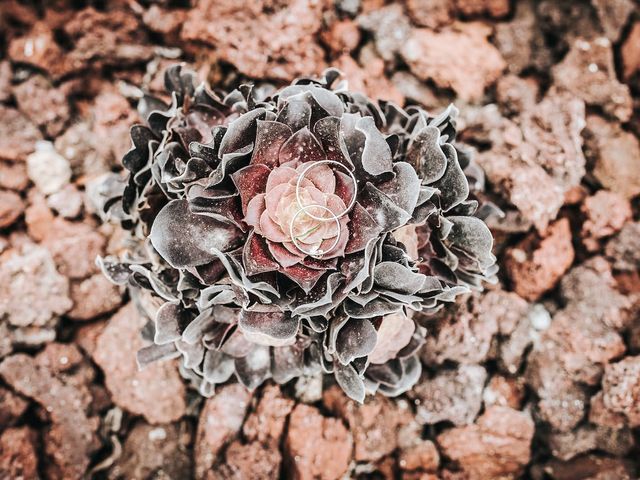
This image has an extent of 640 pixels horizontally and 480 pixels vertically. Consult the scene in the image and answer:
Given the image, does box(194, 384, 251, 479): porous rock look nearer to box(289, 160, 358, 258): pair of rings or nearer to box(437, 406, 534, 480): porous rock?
box(437, 406, 534, 480): porous rock

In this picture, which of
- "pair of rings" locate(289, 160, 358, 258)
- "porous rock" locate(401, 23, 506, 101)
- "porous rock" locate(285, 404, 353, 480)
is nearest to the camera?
"pair of rings" locate(289, 160, 358, 258)

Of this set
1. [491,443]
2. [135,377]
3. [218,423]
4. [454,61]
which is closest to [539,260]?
[491,443]

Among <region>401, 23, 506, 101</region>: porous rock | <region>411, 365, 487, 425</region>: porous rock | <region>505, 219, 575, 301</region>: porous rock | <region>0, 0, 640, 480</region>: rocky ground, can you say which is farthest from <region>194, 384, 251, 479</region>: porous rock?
<region>401, 23, 506, 101</region>: porous rock

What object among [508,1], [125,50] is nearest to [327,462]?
[125,50]

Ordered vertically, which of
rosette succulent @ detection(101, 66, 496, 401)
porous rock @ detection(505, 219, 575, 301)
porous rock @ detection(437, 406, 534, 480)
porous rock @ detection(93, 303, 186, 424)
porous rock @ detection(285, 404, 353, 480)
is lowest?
porous rock @ detection(93, 303, 186, 424)

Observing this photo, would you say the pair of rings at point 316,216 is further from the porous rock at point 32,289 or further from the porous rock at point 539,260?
the porous rock at point 32,289

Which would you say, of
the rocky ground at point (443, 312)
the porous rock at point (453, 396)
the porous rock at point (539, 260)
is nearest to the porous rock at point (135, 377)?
the rocky ground at point (443, 312)

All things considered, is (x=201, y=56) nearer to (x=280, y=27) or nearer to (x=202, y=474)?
(x=280, y=27)
